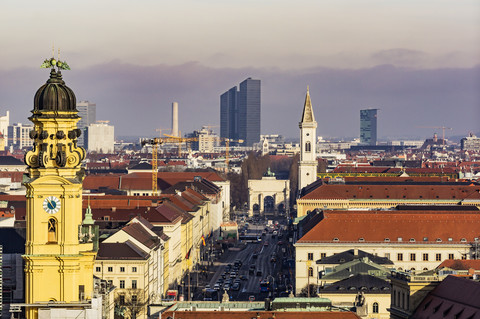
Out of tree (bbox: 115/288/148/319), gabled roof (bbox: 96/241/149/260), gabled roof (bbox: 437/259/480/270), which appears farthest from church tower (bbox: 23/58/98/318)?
gabled roof (bbox: 437/259/480/270)

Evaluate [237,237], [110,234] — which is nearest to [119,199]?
[237,237]

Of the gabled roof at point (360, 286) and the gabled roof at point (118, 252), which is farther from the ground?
the gabled roof at point (118, 252)

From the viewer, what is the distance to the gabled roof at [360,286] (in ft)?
300

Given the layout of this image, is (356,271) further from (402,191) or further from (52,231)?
(402,191)

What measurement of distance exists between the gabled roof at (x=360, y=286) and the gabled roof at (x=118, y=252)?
1564cm

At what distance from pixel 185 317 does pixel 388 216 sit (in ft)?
187

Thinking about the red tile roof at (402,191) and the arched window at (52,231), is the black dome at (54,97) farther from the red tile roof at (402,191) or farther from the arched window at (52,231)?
the red tile roof at (402,191)

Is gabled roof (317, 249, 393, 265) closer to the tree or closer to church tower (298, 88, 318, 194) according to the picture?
the tree

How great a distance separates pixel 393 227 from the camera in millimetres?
117625

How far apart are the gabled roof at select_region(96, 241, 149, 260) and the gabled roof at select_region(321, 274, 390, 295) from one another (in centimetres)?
1564

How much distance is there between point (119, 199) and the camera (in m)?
143

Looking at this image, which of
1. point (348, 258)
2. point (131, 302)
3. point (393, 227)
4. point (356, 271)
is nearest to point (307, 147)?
point (393, 227)

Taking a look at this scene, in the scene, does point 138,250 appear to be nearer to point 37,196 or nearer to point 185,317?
point 185,317

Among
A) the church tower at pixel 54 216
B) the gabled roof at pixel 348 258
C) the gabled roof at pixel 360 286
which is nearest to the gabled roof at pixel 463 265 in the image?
the gabled roof at pixel 360 286
